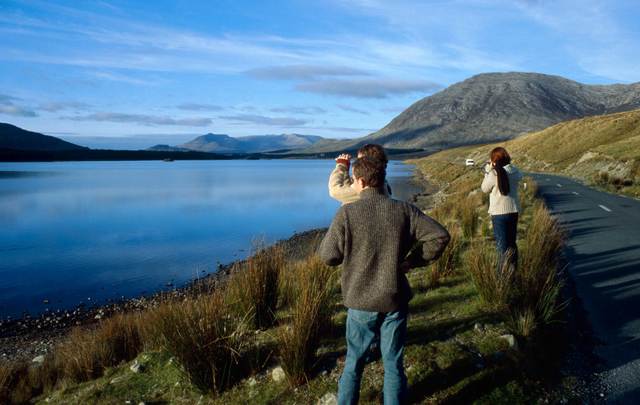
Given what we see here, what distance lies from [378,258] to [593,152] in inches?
1543

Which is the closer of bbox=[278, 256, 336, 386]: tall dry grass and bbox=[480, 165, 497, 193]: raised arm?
bbox=[278, 256, 336, 386]: tall dry grass

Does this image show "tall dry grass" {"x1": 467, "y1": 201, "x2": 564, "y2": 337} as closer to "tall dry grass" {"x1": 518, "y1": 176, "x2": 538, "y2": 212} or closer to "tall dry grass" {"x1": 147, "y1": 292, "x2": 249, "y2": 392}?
"tall dry grass" {"x1": 147, "y1": 292, "x2": 249, "y2": 392}

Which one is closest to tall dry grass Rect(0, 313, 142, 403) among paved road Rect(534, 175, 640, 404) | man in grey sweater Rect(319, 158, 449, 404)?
man in grey sweater Rect(319, 158, 449, 404)

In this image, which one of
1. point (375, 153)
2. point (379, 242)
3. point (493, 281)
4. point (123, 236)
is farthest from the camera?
point (123, 236)

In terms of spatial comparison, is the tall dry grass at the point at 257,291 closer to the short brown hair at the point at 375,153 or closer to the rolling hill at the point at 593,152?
the short brown hair at the point at 375,153

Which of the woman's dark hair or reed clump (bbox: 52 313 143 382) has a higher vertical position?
the woman's dark hair

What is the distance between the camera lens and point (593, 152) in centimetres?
3641

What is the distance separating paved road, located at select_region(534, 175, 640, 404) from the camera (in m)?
4.16

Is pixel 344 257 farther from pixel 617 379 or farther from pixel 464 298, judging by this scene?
pixel 464 298

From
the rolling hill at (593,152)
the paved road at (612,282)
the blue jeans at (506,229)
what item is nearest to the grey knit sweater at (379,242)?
the paved road at (612,282)

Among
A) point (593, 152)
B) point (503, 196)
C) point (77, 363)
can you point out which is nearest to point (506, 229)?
point (503, 196)

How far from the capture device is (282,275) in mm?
6055

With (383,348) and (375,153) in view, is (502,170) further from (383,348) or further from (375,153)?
(383,348)

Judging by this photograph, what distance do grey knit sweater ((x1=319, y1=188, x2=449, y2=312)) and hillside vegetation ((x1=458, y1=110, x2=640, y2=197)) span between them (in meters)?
19.8
